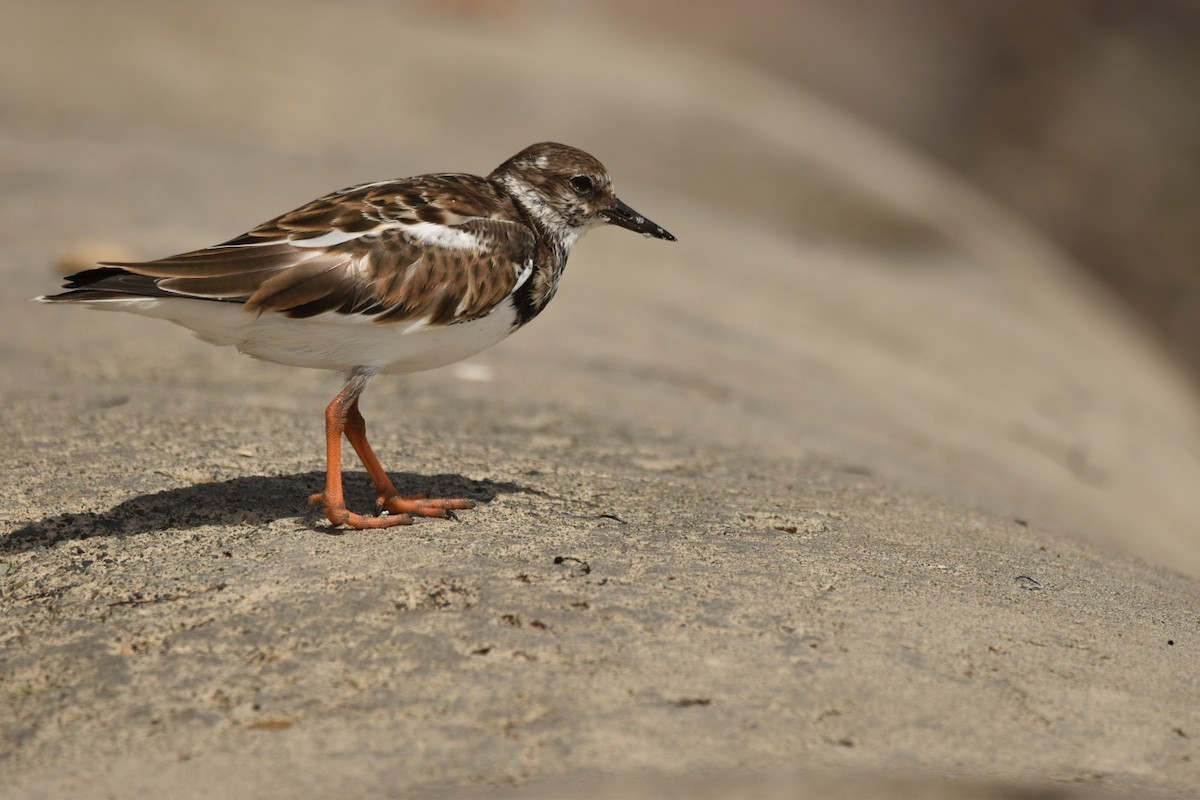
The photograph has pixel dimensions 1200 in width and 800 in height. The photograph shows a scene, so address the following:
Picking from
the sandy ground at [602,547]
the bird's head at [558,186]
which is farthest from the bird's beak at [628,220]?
the sandy ground at [602,547]

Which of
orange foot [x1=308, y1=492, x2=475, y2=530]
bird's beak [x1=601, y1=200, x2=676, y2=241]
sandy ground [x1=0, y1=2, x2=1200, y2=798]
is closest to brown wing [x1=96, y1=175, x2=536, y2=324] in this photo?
bird's beak [x1=601, y1=200, x2=676, y2=241]

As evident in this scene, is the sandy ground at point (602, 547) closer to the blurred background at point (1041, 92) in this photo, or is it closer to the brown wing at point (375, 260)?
the brown wing at point (375, 260)

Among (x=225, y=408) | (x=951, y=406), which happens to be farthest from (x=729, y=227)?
(x=225, y=408)

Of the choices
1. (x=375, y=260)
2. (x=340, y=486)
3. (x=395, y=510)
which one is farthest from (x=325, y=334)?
(x=395, y=510)

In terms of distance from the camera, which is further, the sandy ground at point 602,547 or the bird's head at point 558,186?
the bird's head at point 558,186

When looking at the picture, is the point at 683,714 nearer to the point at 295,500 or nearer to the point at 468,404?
the point at 295,500

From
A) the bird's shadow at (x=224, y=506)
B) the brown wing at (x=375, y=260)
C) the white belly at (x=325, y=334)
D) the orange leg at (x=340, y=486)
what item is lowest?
the bird's shadow at (x=224, y=506)
